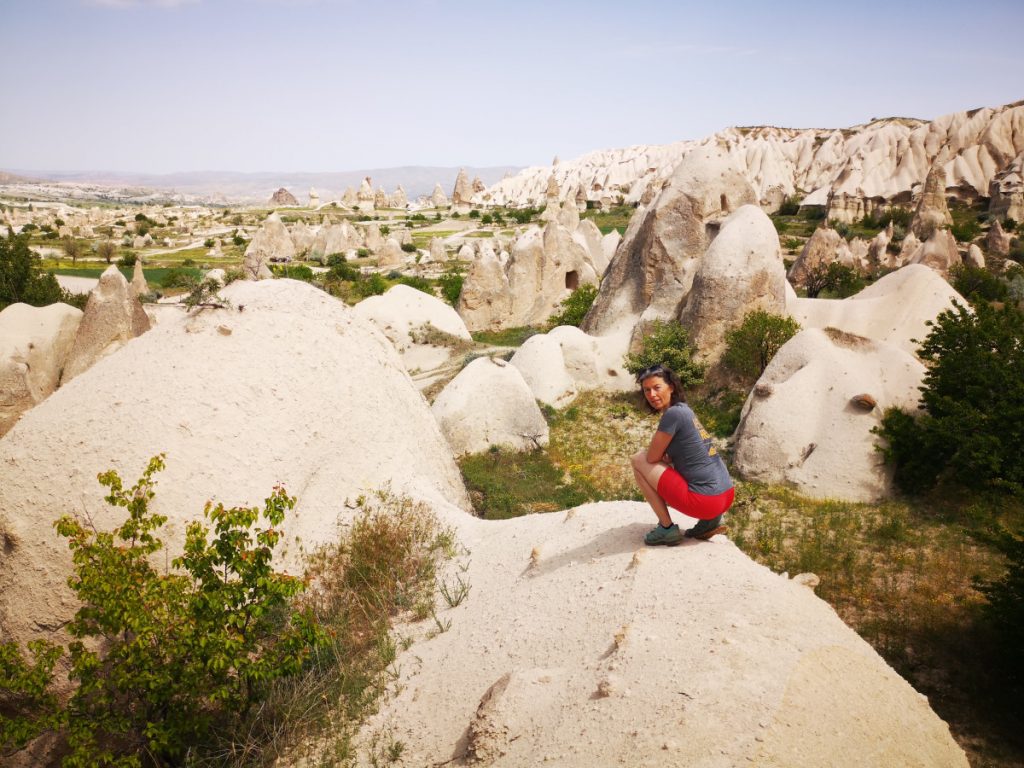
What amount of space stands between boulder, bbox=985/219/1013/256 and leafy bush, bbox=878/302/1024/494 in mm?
32003

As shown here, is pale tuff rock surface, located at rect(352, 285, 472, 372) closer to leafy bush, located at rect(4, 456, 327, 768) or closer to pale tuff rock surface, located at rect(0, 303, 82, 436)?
pale tuff rock surface, located at rect(0, 303, 82, 436)

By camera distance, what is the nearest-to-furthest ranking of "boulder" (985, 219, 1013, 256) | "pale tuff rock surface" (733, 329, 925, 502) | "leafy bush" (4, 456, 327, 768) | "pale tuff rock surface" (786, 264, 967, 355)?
"leafy bush" (4, 456, 327, 768) < "pale tuff rock surface" (733, 329, 925, 502) < "pale tuff rock surface" (786, 264, 967, 355) < "boulder" (985, 219, 1013, 256)

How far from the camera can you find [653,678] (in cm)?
421

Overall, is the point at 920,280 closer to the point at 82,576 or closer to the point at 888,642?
the point at 888,642

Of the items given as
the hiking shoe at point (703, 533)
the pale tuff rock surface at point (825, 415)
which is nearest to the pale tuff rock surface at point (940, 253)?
the pale tuff rock surface at point (825, 415)

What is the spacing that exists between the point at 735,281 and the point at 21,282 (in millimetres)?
26951

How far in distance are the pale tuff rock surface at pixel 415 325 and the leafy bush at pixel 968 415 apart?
49.0ft

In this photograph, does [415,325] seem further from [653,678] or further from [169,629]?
[653,678]

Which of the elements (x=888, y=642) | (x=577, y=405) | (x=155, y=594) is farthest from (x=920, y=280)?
(x=155, y=594)

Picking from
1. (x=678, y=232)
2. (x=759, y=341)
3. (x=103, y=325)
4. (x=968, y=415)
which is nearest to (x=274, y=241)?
(x=103, y=325)

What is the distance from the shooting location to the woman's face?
5.25 m

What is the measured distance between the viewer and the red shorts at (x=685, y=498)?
5270 millimetres

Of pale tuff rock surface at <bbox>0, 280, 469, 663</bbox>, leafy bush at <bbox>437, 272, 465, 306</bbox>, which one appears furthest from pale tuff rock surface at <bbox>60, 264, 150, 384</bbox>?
leafy bush at <bbox>437, 272, 465, 306</bbox>

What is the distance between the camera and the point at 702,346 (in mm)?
17344
